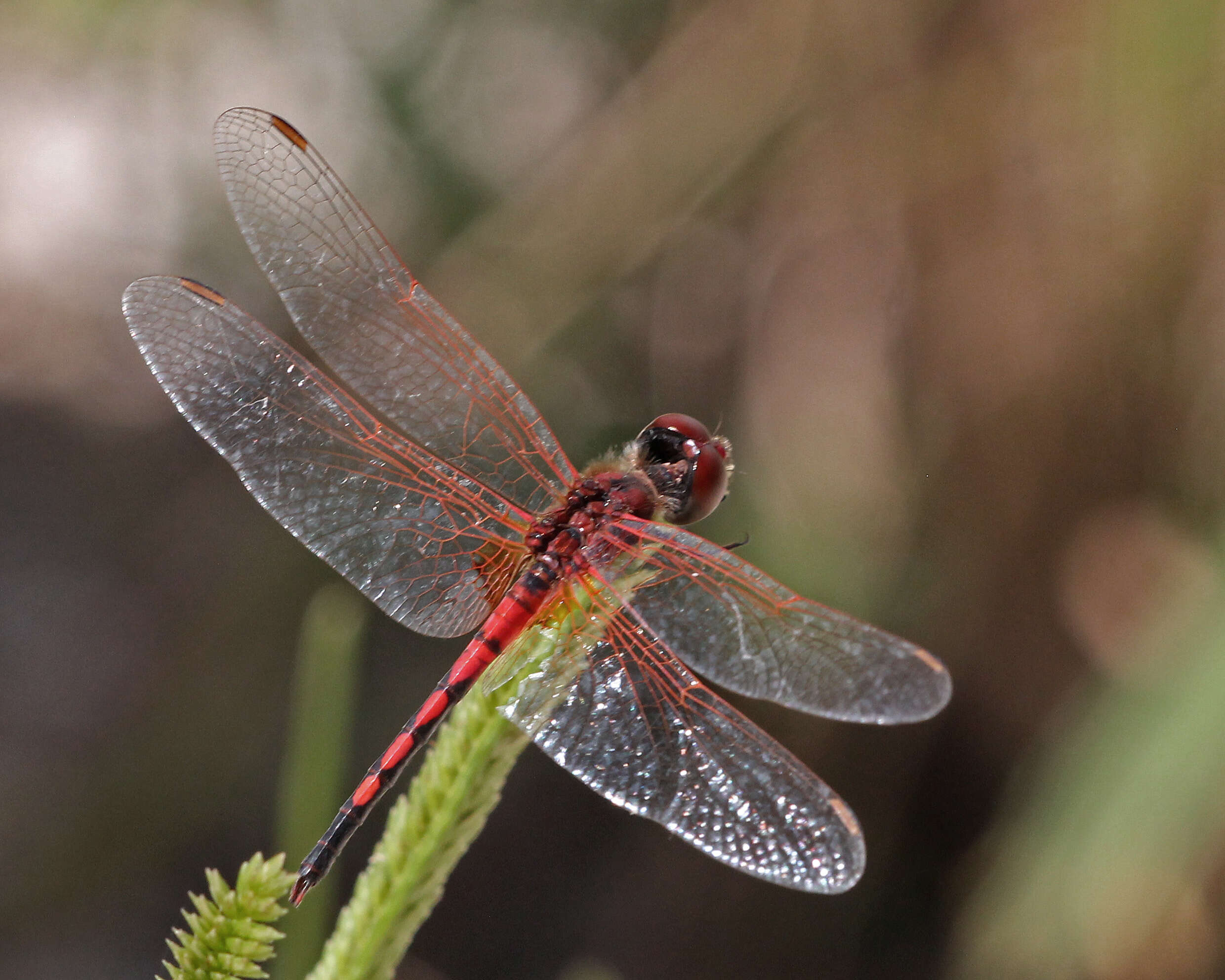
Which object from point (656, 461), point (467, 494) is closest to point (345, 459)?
point (467, 494)

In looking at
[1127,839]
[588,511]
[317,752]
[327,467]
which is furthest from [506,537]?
[1127,839]

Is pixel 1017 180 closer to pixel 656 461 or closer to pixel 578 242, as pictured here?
pixel 578 242

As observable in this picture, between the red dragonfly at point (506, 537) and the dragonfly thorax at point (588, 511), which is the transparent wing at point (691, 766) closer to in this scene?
the red dragonfly at point (506, 537)

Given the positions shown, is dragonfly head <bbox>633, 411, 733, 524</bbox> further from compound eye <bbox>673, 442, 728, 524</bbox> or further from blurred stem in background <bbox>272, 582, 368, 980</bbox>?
blurred stem in background <bbox>272, 582, 368, 980</bbox>

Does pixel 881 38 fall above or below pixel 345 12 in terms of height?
below

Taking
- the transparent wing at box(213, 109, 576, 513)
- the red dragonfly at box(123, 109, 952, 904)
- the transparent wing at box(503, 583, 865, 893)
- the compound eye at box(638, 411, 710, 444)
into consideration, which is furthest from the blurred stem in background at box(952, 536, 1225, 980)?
the transparent wing at box(213, 109, 576, 513)

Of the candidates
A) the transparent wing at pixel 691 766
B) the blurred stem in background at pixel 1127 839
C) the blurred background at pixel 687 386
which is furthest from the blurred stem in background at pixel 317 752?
the blurred stem in background at pixel 1127 839
